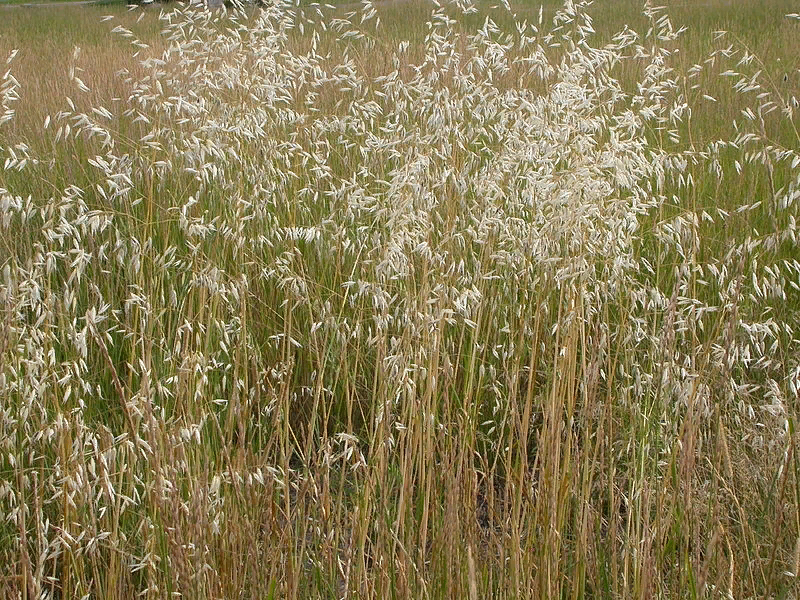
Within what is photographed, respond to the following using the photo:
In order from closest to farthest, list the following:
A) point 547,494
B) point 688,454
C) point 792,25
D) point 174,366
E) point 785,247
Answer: point 688,454 < point 547,494 < point 174,366 < point 785,247 < point 792,25

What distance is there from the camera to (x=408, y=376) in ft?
6.18

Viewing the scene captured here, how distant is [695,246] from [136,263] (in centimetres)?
145

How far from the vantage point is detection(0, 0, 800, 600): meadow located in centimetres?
159

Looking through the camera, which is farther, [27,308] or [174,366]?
[27,308]

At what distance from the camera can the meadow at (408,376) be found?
1.59m

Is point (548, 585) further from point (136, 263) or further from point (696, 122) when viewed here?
point (696, 122)

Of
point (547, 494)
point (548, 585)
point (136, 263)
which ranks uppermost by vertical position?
point (136, 263)

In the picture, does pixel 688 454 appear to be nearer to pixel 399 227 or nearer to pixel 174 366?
pixel 399 227

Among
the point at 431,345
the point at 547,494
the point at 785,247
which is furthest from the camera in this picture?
the point at 785,247

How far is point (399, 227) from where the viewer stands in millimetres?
2211

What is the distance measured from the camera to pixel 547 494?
166cm

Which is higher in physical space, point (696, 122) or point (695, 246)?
point (696, 122)

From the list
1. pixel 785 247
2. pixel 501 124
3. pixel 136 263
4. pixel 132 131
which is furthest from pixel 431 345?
pixel 132 131

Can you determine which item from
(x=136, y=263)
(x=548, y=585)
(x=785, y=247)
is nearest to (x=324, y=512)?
(x=548, y=585)
